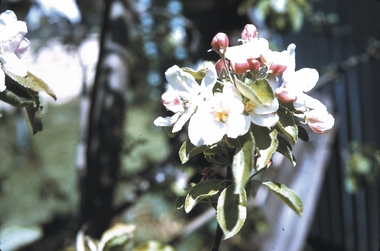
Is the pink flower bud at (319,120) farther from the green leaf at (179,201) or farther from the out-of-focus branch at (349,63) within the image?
the out-of-focus branch at (349,63)

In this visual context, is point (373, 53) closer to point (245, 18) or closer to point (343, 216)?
point (245, 18)

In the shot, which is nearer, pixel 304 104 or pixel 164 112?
pixel 304 104

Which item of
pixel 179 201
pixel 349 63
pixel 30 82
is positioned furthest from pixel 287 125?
pixel 349 63

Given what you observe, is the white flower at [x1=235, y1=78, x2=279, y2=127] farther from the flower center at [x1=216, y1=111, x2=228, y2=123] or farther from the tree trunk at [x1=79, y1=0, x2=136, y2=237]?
the tree trunk at [x1=79, y1=0, x2=136, y2=237]

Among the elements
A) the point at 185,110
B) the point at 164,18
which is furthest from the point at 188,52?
the point at 185,110

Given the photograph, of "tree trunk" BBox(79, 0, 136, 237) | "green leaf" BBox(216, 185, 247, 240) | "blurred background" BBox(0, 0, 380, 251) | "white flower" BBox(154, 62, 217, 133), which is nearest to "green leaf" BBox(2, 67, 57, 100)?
"white flower" BBox(154, 62, 217, 133)

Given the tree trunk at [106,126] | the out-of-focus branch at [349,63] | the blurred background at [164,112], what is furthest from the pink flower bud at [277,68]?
the out-of-focus branch at [349,63]

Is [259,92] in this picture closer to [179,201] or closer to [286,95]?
[286,95]
